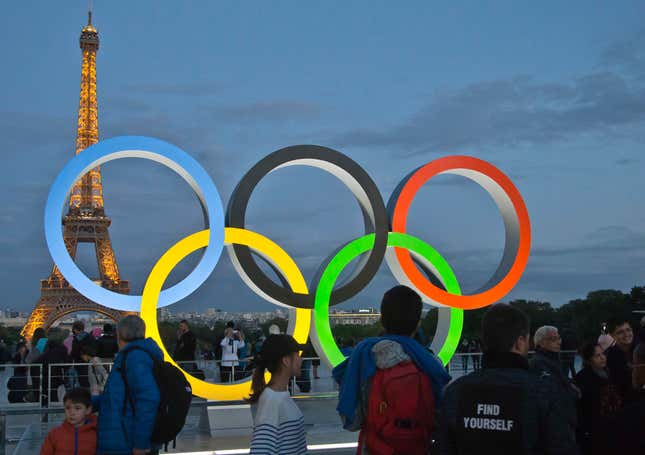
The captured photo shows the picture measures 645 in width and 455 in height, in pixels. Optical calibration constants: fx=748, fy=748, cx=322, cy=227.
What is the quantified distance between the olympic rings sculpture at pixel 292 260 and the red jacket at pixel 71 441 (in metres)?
4.56

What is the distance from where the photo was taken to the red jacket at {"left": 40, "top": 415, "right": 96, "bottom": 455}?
5098mm

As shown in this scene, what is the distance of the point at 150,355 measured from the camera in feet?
16.7

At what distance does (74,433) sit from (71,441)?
0.18 feet

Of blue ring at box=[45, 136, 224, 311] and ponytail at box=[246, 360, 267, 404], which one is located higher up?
blue ring at box=[45, 136, 224, 311]

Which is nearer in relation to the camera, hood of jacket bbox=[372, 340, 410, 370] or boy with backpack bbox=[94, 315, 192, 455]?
hood of jacket bbox=[372, 340, 410, 370]

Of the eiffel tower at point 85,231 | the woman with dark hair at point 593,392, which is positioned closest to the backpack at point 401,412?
the woman with dark hair at point 593,392

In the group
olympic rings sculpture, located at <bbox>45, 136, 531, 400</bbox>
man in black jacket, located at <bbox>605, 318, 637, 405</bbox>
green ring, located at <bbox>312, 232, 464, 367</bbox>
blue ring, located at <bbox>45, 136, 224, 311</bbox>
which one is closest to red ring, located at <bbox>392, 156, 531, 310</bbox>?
olympic rings sculpture, located at <bbox>45, 136, 531, 400</bbox>

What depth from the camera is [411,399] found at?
4074 mm

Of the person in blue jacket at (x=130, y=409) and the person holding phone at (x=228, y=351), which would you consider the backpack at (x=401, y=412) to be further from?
the person holding phone at (x=228, y=351)

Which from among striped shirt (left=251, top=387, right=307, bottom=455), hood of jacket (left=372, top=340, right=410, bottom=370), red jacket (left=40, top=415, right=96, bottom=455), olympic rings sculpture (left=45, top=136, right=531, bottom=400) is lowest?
red jacket (left=40, top=415, right=96, bottom=455)

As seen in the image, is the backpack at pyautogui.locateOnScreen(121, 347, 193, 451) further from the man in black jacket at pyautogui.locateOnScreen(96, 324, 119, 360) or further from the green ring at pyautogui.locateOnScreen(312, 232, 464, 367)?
the man in black jacket at pyautogui.locateOnScreen(96, 324, 119, 360)

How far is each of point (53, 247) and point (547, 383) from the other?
8.05 m

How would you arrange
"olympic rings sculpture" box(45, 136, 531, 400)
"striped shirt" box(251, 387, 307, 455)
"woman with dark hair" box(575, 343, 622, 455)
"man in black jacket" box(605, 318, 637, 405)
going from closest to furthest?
"striped shirt" box(251, 387, 307, 455) → "woman with dark hair" box(575, 343, 622, 455) → "man in black jacket" box(605, 318, 637, 405) → "olympic rings sculpture" box(45, 136, 531, 400)

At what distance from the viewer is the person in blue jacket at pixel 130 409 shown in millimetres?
4906
